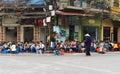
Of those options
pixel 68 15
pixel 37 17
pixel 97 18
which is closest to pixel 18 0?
pixel 37 17

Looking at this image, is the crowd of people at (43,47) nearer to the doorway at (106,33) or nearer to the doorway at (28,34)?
the doorway at (28,34)

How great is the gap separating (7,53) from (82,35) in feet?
32.4

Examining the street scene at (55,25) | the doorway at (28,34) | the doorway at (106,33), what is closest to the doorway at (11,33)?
the street scene at (55,25)

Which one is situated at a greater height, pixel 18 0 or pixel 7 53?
pixel 18 0

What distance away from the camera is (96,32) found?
144ft

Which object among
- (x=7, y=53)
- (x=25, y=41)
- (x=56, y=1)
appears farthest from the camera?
(x=25, y=41)

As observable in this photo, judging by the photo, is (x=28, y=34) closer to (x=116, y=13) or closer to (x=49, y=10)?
(x=49, y=10)

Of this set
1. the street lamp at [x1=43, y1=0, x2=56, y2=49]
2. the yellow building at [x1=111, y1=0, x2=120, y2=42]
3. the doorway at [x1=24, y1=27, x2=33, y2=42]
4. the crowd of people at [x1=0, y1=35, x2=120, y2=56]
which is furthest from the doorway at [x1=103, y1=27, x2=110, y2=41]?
the street lamp at [x1=43, y1=0, x2=56, y2=49]

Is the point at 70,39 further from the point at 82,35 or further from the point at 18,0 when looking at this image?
the point at 18,0

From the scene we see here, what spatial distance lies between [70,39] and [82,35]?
143 centimetres

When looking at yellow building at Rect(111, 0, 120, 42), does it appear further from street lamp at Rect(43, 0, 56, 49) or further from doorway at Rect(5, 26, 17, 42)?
doorway at Rect(5, 26, 17, 42)

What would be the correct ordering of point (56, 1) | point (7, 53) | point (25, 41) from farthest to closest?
point (25, 41), point (56, 1), point (7, 53)

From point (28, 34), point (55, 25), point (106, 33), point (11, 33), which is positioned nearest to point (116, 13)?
point (106, 33)

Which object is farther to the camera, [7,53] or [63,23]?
[63,23]
